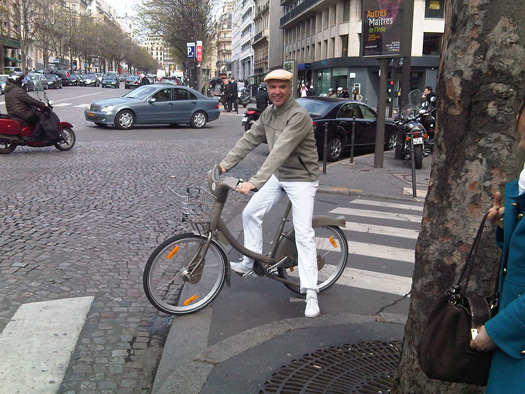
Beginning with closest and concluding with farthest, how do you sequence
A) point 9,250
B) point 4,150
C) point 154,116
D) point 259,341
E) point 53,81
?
1. point 259,341
2. point 9,250
3. point 4,150
4. point 154,116
5. point 53,81

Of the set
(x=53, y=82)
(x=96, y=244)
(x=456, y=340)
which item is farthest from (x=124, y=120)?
(x=53, y=82)

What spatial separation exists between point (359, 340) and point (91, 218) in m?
4.42

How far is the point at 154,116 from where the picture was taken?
19.7m

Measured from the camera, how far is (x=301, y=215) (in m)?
4.34

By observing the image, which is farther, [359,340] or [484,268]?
[359,340]

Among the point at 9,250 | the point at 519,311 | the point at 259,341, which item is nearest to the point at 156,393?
the point at 259,341

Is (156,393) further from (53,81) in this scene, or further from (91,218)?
(53,81)

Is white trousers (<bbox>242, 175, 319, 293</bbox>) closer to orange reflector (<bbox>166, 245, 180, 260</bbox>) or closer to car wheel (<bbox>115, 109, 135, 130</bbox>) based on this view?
orange reflector (<bbox>166, 245, 180, 260</bbox>)

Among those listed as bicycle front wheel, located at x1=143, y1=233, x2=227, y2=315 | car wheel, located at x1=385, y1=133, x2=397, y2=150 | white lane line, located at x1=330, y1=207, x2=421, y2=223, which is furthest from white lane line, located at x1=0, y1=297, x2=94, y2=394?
car wheel, located at x1=385, y1=133, x2=397, y2=150

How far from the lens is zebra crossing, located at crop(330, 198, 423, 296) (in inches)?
207

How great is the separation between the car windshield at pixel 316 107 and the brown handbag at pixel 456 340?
11.9m

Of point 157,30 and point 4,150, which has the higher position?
point 157,30

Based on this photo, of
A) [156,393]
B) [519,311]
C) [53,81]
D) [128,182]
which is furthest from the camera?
[53,81]

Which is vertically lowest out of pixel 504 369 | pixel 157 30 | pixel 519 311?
pixel 504 369
